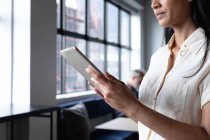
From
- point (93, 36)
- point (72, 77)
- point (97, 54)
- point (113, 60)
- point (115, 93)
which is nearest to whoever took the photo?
point (115, 93)

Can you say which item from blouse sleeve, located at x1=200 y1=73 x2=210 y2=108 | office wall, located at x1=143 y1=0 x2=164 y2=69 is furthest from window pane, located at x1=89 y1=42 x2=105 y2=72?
blouse sleeve, located at x1=200 y1=73 x2=210 y2=108

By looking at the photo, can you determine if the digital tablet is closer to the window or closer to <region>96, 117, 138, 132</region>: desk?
<region>96, 117, 138, 132</region>: desk

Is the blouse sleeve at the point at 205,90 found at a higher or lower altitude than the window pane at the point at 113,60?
lower

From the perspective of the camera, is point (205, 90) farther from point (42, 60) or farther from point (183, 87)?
point (42, 60)

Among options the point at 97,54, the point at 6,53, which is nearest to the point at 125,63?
the point at 97,54

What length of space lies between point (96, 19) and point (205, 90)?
468 centimetres

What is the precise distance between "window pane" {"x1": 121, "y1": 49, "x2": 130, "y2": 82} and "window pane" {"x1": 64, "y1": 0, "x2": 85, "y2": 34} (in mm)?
2133

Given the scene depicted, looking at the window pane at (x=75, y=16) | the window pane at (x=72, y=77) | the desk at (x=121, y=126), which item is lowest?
the desk at (x=121, y=126)

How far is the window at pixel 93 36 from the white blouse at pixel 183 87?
3.18m

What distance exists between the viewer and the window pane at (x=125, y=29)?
682cm

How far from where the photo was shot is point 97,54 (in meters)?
Result: 5.30

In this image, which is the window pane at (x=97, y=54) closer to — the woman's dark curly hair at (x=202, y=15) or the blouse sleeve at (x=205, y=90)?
the woman's dark curly hair at (x=202, y=15)

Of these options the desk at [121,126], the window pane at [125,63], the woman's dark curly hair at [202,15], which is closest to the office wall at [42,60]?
the desk at [121,126]

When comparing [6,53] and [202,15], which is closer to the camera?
[202,15]
